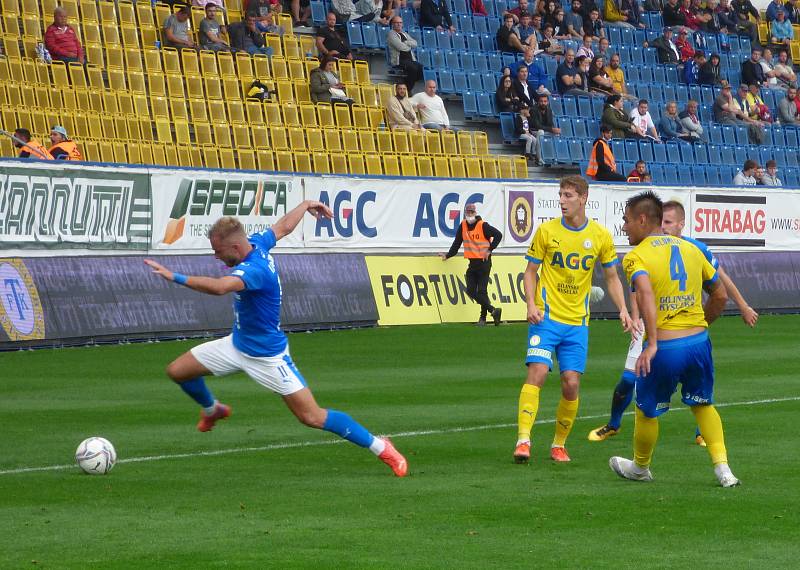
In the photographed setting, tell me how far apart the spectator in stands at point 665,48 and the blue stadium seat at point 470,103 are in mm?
7841

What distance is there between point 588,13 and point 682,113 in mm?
3353

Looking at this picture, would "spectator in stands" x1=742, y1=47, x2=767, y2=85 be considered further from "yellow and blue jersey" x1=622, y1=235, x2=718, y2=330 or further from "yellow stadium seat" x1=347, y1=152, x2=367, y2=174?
"yellow and blue jersey" x1=622, y1=235, x2=718, y2=330

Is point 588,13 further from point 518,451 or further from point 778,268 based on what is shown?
point 518,451

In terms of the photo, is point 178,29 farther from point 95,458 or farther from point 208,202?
point 95,458

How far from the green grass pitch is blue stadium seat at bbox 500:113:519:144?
15.9 meters

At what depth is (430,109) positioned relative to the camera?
31.4m

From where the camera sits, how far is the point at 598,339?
23.3 meters

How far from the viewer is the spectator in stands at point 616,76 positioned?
1419 inches

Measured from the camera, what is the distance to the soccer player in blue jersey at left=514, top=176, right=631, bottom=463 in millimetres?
11125

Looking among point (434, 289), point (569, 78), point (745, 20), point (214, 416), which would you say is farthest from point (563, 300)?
point (745, 20)

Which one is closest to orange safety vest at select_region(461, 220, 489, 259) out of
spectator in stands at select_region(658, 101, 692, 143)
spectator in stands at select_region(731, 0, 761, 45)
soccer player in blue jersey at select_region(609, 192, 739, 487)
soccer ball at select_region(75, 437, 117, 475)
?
spectator in stands at select_region(658, 101, 692, 143)

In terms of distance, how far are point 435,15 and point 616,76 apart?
5169mm

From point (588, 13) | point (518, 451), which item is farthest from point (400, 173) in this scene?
point (518, 451)

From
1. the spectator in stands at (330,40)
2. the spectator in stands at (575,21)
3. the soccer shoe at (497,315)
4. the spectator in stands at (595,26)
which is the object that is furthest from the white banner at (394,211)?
the spectator in stands at (595,26)
